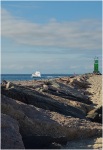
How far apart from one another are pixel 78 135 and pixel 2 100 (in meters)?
1.84

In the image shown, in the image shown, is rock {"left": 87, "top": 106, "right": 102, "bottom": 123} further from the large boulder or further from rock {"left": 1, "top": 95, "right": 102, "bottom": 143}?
rock {"left": 1, "top": 95, "right": 102, "bottom": 143}

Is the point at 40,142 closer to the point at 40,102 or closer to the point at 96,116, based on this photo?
the point at 40,102

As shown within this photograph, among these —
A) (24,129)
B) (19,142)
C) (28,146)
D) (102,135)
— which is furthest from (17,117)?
(102,135)

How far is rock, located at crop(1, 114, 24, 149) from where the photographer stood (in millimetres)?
6198

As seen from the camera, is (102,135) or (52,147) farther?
(102,135)

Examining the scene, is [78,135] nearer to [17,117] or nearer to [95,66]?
[17,117]

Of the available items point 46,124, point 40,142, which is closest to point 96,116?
point 46,124

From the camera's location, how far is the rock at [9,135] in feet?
20.3

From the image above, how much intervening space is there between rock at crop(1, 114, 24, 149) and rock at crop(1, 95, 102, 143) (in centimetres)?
63

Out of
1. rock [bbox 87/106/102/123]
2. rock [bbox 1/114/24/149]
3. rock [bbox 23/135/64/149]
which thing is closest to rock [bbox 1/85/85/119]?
rock [bbox 87/106/102/123]

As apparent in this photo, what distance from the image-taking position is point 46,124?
8086mm

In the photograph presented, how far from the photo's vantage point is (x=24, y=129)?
25.7ft

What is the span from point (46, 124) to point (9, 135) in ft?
5.61

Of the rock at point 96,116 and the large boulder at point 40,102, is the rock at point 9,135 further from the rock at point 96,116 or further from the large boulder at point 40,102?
the rock at point 96,116
